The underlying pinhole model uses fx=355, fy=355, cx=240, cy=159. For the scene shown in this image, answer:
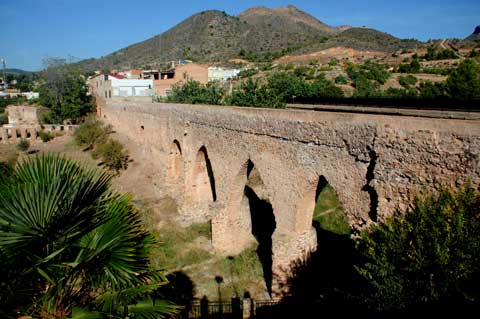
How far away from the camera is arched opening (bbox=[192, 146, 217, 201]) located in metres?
14.6

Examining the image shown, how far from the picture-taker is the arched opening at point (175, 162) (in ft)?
54.5

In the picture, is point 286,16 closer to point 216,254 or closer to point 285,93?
point 285,93

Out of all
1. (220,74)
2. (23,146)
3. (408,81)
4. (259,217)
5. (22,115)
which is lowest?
(259,217)

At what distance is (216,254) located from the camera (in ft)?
43.7

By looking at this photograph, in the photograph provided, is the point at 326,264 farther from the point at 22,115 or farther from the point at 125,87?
the point at 22,115

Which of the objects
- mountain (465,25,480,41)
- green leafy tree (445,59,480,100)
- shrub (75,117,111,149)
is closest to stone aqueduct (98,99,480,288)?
shrub (75,117,111,149)

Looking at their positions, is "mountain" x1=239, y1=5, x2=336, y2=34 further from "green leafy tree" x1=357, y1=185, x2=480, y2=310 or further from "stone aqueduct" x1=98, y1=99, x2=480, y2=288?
"green leafy tree" x1=357, y1=185, x2=480, y2=310

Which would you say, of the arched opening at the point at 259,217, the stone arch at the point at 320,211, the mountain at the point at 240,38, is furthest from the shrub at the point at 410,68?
the arched opening at the point at 259,217

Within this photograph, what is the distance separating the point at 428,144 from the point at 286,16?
386ft

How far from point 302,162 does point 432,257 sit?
3973 mm

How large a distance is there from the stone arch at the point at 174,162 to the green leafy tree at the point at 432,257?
12.0 meters

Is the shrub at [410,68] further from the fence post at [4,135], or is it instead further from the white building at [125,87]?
the fence post at [4,135]

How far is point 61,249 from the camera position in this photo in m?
4.09

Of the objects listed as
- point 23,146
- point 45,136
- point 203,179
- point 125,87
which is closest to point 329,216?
point 203,179
